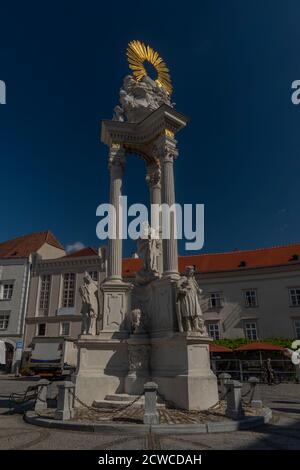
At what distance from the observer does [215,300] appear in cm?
3394

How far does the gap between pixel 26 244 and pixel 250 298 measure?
26491 millimetres

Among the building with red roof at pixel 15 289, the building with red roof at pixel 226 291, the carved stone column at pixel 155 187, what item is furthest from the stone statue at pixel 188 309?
the building with red roof at pixel 15 289

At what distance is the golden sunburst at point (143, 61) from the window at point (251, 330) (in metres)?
23.9

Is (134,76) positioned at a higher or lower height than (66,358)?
higher

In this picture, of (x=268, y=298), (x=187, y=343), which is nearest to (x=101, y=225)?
(x=187, y=343)

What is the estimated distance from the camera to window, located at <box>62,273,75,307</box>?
1474 inches

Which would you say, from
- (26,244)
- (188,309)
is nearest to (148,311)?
(188,309)

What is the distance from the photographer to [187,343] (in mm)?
8984

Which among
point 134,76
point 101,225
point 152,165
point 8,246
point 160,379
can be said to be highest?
point 8,246

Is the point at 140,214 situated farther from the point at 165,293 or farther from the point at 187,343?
the point at 187,343

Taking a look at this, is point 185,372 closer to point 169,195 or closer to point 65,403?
point 65,403

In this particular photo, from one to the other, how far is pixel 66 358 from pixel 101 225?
2080cm

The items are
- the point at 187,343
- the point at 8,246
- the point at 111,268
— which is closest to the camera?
the point at 187,343

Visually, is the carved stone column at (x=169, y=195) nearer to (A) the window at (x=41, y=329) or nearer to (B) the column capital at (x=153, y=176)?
(B) the column capital at (x=153, y=176)
